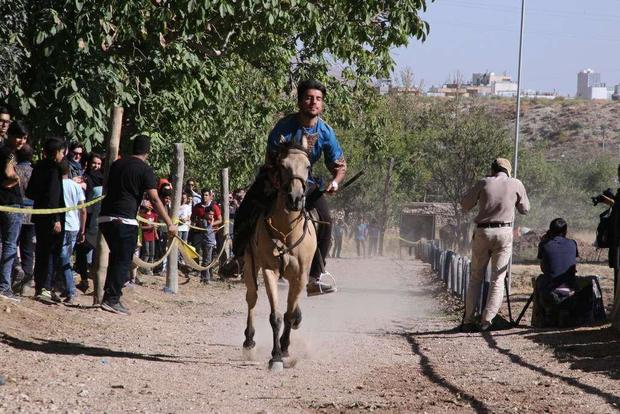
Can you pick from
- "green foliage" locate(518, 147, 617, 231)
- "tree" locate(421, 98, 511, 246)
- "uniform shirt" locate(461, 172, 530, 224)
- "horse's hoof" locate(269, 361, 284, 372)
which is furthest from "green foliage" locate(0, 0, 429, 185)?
"green foliage" locate(518, 147, 617, 231)

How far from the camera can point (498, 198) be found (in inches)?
567

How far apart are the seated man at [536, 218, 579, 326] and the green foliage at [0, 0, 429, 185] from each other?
501cm

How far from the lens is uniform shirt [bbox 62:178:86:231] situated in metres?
14.1

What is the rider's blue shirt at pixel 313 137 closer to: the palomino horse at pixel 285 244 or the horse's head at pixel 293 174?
the palomino horse at pixel 285 244

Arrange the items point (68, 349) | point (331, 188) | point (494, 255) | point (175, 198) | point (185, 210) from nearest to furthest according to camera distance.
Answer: point (331, 188), point (68, 349), point (494, 255), point (175, 198), point (185, 210)

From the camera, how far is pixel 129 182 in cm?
1327

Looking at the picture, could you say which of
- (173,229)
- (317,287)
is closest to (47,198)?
(173,229)

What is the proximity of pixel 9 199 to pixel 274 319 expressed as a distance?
143 inches

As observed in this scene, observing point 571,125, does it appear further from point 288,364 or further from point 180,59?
point 288,364

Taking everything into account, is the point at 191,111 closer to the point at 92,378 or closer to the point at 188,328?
the point at 188,328

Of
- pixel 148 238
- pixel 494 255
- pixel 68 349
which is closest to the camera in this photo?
pixel 68 349

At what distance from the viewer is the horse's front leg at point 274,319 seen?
34.6 ft

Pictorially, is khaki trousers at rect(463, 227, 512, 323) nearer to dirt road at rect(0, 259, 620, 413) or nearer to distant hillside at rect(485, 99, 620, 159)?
dirt road at rect(0, 259, 620, 413)

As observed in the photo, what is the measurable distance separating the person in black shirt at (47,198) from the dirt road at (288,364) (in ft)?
2.05
